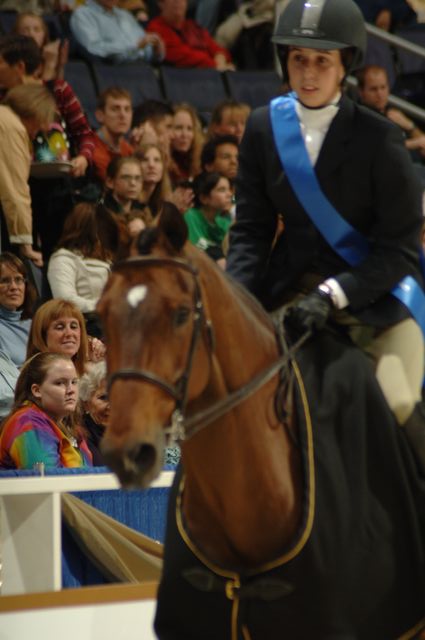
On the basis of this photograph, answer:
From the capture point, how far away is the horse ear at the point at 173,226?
293cm

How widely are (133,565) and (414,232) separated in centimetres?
188

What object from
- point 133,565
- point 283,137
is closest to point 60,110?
point 133,565

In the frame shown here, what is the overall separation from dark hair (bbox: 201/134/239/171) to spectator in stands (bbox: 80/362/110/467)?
3112mm

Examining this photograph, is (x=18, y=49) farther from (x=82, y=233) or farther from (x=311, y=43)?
(x=311, y=43)

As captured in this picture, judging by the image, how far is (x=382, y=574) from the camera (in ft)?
10.4

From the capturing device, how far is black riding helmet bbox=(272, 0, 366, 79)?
355 centimetres

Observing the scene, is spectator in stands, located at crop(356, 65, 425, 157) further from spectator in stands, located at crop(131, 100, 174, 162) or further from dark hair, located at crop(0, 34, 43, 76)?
dark hair, located at crop(0, 34, 43, 76)

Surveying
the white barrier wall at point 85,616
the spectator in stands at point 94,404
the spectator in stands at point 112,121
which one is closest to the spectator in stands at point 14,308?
the spectator in stands at point 94,404

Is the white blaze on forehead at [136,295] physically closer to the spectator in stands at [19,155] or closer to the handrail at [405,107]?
the spectator in stands at [19,155]

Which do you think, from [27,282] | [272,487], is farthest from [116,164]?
[272,487]

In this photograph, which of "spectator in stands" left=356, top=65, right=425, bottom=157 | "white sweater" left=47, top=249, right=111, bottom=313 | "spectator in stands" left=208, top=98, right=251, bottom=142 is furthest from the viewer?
"spectator in stands" left=356, top=65, right=425, bottom=157

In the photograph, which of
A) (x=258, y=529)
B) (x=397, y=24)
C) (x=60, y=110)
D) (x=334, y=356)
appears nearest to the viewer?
(x=258, y=529)

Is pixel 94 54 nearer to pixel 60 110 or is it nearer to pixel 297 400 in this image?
pixel 60 110

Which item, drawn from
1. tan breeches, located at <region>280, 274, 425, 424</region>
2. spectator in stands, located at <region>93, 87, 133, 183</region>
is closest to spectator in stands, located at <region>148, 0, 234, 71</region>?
spectator in stands, located at <region>93, 87, 133, 183</region>
